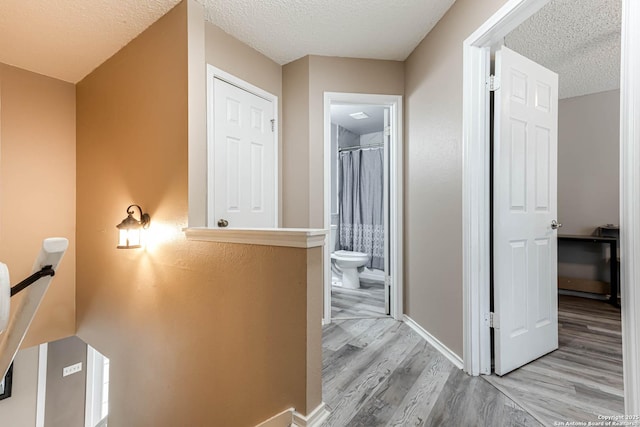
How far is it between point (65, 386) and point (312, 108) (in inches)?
182

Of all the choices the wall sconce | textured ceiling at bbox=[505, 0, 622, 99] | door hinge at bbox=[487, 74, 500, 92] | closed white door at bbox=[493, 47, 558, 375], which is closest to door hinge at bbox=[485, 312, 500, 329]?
closed white door at bbox=[493, 47, 558, 375]

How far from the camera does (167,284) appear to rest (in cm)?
186

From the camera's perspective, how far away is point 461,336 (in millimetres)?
1800

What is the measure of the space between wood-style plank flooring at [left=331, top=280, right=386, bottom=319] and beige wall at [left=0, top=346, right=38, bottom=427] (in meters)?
3.53

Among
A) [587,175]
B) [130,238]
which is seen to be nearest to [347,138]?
[587,175]

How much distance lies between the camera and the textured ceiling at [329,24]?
6.34 feet

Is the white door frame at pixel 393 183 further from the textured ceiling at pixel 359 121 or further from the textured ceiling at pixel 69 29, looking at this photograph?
the textured ceiling at pixel 69 29

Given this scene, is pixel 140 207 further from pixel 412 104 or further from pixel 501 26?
pixel 501 26

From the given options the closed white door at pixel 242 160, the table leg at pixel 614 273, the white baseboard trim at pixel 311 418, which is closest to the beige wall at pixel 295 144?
the closed white door at pixel 242 160

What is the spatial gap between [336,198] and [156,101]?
334cm

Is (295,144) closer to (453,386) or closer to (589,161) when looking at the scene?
(453,386)

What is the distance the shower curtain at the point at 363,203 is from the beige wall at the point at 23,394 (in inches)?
168

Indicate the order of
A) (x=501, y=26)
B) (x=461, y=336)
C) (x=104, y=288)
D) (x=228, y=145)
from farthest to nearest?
(x=104, y=288) → (x=228, y=145) → (x=461, y=336) → (x=501, y=26)

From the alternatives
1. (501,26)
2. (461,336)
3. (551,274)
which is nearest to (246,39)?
(501,26)
